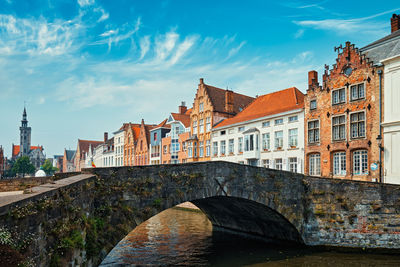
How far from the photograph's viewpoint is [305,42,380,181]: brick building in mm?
21734

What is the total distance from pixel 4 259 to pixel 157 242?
44.6ft

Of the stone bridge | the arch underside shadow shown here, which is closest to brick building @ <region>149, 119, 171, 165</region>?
the arch underside shadow

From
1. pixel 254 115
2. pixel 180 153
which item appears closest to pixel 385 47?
pixel 254 115

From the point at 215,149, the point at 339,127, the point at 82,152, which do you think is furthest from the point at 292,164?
the point at 82,152

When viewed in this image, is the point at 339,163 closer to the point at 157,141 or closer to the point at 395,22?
the point at 395,22

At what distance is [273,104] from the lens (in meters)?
31.6

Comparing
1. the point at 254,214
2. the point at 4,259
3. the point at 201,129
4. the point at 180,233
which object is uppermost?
the point at 201,129

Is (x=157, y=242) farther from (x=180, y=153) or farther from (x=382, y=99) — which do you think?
(x=180, y=153)

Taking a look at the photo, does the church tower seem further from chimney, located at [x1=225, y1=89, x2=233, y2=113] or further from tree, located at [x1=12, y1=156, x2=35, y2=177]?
chimney, located at [x1=225, y1=89, x2=233, y2=113]

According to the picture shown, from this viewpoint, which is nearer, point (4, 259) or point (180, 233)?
point (4, 259)

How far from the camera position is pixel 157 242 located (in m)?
18.3

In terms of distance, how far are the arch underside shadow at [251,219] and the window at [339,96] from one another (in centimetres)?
1078

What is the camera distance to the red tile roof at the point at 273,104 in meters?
29.3

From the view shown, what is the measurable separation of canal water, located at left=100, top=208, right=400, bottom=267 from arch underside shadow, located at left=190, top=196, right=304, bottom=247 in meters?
0.60
